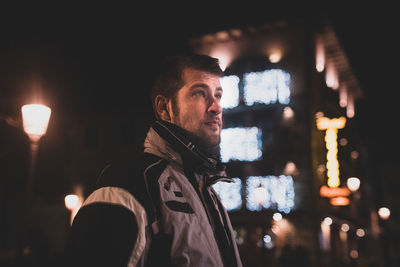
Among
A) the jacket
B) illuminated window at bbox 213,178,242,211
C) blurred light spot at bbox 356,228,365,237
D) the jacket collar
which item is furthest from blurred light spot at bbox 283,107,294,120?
blurred light spot at bbox 356,228,365,237

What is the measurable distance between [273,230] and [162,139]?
104 ft

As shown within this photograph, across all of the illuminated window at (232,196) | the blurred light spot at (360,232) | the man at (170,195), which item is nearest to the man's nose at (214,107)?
the man at (170,195)

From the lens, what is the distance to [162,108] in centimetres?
283

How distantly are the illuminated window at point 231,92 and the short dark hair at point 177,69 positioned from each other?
23.2m

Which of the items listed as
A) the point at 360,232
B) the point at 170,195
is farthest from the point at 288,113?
the point at 360,232

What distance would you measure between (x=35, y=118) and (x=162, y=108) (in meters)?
7.06

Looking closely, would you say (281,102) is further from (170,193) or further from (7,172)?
(170,193)

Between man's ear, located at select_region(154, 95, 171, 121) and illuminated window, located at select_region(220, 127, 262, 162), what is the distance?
2176cm

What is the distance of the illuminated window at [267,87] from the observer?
25.0m

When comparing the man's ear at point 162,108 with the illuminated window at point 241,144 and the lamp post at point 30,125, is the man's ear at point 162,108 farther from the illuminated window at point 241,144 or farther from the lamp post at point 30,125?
the illuminated window at point 241,144

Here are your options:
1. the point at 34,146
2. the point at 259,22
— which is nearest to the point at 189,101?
the point at 34,146

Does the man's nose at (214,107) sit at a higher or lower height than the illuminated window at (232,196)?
higher

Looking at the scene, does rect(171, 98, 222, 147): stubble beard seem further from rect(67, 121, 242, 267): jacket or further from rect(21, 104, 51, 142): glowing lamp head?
rect(21, 104, 51, 142): glowing lamp head

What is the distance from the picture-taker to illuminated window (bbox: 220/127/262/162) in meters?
24.4
